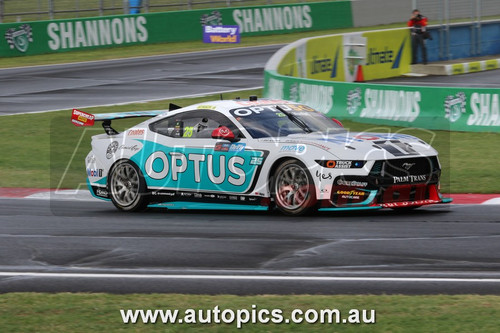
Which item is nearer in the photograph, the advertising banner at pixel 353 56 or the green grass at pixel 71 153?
the green grass at pixel 71 153

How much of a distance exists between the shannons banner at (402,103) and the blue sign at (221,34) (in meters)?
18.4

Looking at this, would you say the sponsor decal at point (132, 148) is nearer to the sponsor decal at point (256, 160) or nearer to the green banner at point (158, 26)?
the sponsor decal at point (256, 160)

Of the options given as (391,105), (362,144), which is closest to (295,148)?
(362,144)

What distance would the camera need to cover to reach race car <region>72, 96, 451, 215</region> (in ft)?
34.9

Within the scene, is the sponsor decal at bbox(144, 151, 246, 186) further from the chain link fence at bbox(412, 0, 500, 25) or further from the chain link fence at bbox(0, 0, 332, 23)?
the chain link fence at bbox(0, 0, 332, 23)

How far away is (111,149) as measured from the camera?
492 inches

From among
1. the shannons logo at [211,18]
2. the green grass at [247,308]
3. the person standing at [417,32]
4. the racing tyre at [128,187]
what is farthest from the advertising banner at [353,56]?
the green grass at [247,308]

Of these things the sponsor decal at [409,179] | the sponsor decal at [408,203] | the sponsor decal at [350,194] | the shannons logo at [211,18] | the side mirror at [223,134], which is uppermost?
the shannons logo at [211,18]

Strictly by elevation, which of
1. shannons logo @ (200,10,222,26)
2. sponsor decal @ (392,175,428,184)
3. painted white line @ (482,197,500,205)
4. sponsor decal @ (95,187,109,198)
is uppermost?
shannons logo @ (200,10,222,26)

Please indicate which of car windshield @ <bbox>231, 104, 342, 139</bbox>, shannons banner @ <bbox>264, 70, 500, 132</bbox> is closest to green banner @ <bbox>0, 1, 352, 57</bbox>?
shannons banner @ <bbox>264, 70, 500, 132</bbox>

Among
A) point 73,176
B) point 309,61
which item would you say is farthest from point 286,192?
point 309,61

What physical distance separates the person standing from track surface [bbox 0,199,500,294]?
1935 centimetres

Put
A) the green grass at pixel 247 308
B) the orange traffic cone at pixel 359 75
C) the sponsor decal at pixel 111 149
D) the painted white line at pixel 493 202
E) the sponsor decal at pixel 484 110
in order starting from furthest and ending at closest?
the orange traffic cone at pixel 359 75, the sponsor decal at pixel 484 110, the sponsor decal at pixel 111 149, the painted white line at pixel 493 202, the green grass at pixel 247 308

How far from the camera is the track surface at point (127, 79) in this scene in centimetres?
2539
